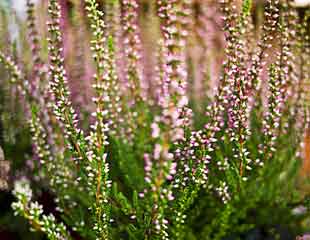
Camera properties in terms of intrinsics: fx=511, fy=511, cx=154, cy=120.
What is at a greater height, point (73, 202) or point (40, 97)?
point (40, 97)

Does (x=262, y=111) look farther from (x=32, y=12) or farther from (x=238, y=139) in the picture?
(x=32, y=12)

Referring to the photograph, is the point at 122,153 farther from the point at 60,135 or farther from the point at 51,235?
the point at 51,235

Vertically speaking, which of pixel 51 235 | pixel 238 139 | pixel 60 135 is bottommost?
pixel 51 235

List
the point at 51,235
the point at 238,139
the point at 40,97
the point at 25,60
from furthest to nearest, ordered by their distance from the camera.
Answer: the point at 25,60
the point at 40,97
the point at 238,139
the point at 51,235

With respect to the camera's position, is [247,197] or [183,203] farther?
[247,197]

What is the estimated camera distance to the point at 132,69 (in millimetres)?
1092

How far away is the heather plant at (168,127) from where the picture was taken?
0.73 meters

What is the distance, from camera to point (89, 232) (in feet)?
3.04

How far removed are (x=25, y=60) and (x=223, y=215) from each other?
2.43ft

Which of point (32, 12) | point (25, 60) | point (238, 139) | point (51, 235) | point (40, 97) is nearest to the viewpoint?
point (51, 235)

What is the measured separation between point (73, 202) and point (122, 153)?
0.48ft

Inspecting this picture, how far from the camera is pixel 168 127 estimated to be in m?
0.57

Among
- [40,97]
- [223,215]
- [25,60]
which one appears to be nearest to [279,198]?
[223,215]

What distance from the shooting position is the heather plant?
73 centimetres
